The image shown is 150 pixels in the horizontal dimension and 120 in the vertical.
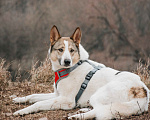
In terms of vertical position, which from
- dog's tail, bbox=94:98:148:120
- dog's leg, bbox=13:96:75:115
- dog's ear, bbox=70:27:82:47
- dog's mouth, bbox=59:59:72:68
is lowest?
dog's tail, bbox=94:98:148:120

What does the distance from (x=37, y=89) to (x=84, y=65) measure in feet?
4.18

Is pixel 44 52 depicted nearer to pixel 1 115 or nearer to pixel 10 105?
pixel 10 105

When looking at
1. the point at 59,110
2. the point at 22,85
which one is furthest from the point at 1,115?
the point at 22,85

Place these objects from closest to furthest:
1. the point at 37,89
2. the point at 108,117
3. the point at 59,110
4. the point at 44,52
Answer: the point at 108,117
the point at 59,110
the point at 37,89
the point at 44,52

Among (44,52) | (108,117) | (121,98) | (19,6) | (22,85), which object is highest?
(19,6)

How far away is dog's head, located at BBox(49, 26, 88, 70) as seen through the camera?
3143 millimetres

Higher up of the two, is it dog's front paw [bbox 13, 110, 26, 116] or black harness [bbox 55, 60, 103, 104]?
black harness [bbox 55, 60, 103, 104]

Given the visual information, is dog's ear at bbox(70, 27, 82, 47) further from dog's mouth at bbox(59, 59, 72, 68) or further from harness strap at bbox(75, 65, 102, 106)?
harness strap at bbox(75, 65, 102, 106)

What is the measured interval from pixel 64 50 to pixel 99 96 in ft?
2.71

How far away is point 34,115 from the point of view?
290 cm

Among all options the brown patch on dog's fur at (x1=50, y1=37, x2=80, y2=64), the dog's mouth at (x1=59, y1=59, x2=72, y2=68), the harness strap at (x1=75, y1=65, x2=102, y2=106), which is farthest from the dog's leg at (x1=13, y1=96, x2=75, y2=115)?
the brown patch on dog's fur at (x1=50, y1=37, x2=80, y2=64)

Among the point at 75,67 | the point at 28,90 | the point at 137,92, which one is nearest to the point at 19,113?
the point at 75,67

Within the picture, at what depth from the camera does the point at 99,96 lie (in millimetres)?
2789

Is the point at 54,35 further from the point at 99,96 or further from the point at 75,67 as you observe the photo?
the point at 99,96
